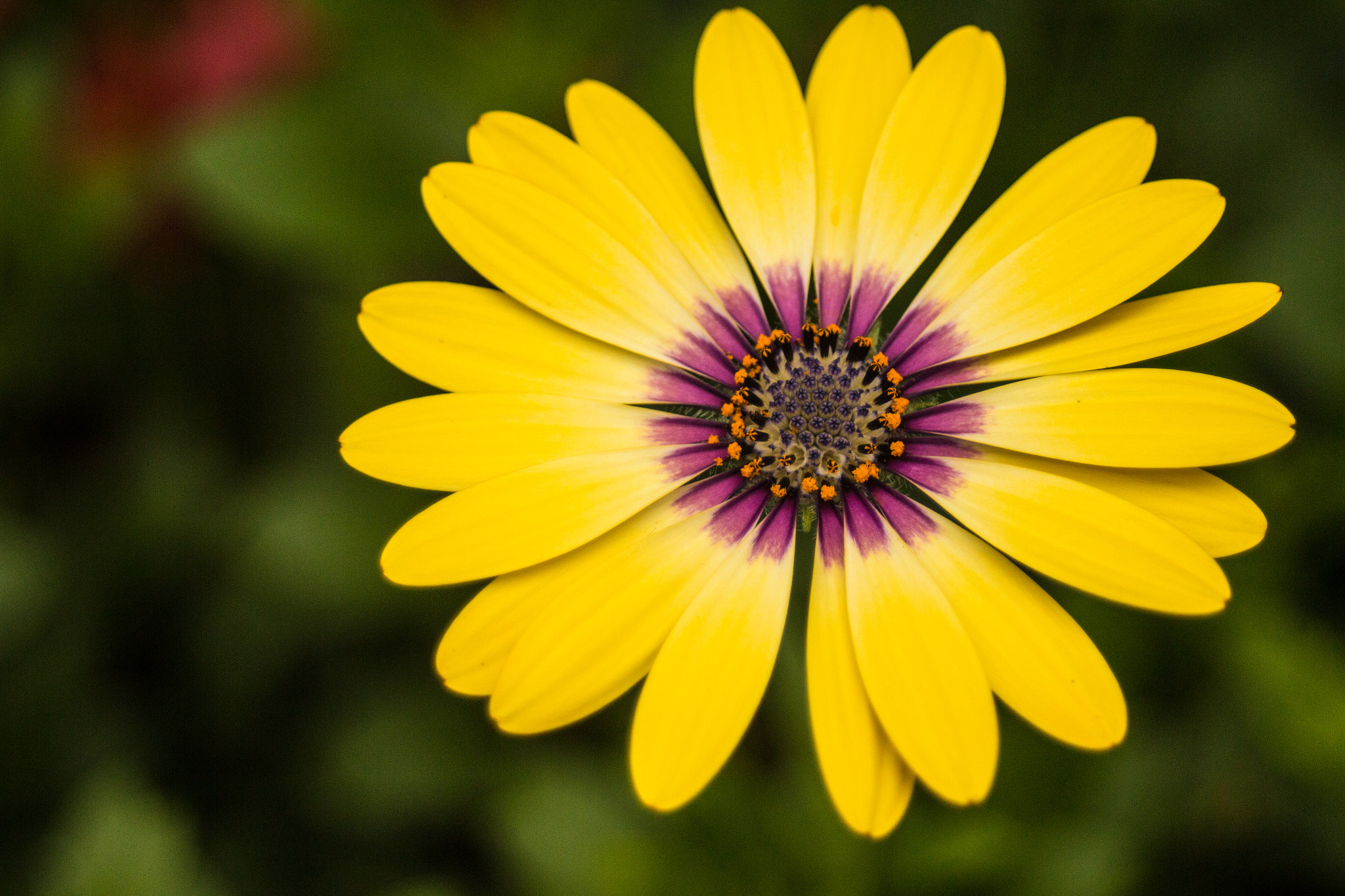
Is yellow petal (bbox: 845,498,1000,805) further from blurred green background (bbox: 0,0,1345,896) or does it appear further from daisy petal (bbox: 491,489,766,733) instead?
blurred green background (bbox: 0,0,1345,896)

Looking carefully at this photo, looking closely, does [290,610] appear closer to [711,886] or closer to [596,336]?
[711,886]

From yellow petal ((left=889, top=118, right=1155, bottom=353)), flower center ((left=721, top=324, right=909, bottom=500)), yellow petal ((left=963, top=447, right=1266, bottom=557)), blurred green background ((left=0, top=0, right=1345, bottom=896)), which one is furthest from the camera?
blurred green background ((left=0, top=0, right=1345, bottom=896))

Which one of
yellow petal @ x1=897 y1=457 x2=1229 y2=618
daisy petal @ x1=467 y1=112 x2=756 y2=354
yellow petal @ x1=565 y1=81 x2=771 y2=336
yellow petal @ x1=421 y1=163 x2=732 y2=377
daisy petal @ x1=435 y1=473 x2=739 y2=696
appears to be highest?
yellow petal @ x1=565 y1=81 x2=771 y2=336

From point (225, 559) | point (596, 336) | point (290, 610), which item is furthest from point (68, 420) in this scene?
point (596, 336)

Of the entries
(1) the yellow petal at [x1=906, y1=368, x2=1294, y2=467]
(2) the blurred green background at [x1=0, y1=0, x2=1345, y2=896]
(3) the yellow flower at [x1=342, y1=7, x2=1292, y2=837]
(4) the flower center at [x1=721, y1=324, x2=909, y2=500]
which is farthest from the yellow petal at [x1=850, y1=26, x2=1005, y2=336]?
(2) the blurred green background at [x1=0, y1=0, x2=1345, y2=896]

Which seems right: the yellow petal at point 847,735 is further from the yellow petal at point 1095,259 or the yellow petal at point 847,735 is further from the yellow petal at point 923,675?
the yellow petal at point 1095,259

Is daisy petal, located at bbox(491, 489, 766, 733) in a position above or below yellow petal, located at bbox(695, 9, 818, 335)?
below

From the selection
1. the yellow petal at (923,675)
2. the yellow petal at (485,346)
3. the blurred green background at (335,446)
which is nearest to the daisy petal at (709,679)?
the yellow petal at (923,675)

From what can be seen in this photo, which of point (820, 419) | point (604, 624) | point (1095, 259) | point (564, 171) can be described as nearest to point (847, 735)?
point (604, 624)
